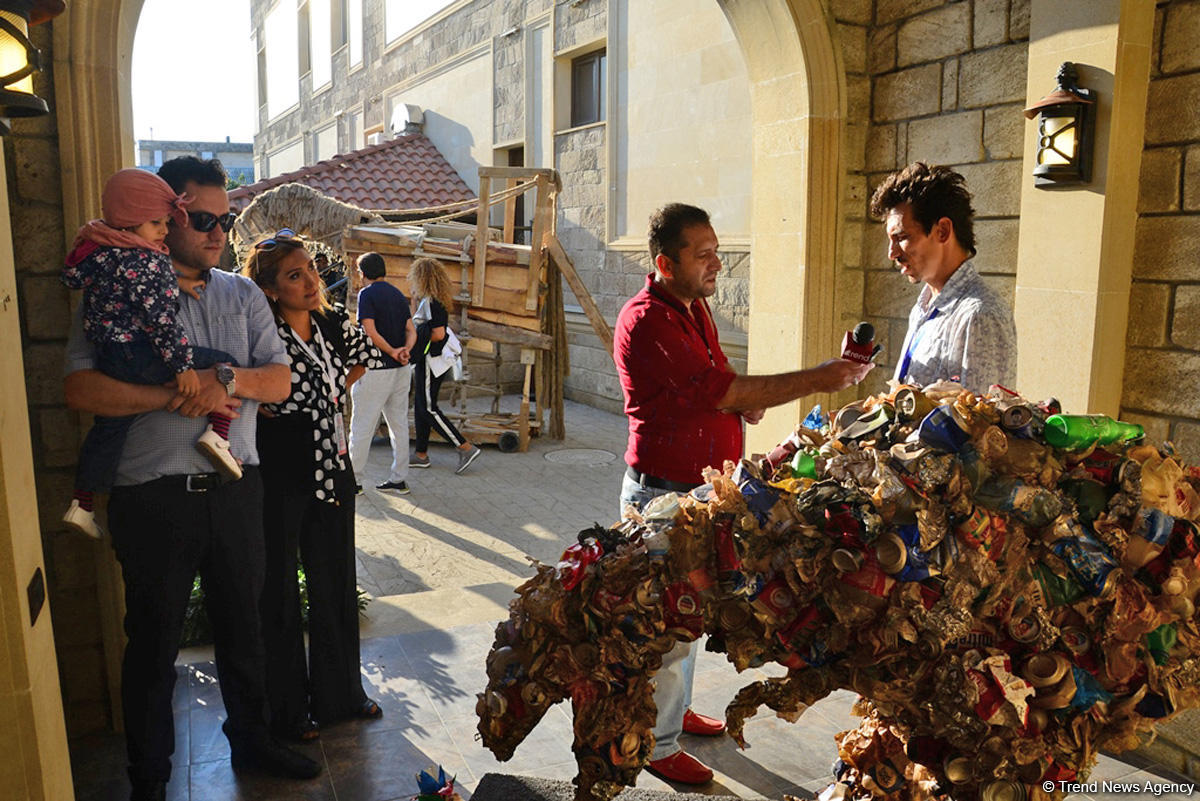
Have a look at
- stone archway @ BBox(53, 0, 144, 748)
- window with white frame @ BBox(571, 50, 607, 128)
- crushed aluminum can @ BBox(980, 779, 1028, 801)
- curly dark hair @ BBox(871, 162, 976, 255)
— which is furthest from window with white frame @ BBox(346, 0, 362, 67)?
crushed aluminum can @ BBox(980, 779, 1028, 801)

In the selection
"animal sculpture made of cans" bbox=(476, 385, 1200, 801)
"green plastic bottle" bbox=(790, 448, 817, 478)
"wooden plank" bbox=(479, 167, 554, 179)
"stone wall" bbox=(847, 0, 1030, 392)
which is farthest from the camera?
"wooden plank" bbox=(479, 167, 554, 179)

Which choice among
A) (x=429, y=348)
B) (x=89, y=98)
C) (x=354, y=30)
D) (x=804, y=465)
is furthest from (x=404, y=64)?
(x=804, y=465)

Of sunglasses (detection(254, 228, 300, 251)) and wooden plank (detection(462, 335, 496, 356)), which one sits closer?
sunglasses (detection(254, 228, 300, 251))

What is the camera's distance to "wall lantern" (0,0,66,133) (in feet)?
7.30

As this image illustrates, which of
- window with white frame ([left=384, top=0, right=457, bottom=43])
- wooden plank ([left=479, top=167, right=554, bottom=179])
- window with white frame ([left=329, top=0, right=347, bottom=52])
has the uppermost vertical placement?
window with white frame ([left=329, top=0, right=347, bottom=52])

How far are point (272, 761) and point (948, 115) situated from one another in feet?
13.1

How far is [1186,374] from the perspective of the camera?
3.44 m

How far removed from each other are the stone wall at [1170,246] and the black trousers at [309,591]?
312 centimetres

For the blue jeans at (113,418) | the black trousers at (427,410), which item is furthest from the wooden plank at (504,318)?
the blue jeans at (113,418)

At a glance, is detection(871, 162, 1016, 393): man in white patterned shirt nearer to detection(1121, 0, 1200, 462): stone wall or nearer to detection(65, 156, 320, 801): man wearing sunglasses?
detection(1121, 0, 1200, 462): stone wall

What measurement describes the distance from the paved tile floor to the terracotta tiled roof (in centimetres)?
952

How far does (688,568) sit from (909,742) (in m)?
0.68

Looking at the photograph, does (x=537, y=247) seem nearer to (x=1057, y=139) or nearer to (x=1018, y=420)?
(x=1057, y=139)

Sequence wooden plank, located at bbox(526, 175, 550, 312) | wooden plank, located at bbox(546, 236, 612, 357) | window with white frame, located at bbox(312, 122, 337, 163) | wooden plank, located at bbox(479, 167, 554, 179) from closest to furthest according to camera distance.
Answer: wooden plank, located at bbox(479, 167, 554, 179) < wooden plank, located at bbox(526, 175, 550, 312) < wooden plank, located at bbox(546, 236, 612, 357) < window with white frame, located at bbox(312, 122, 337, 163)
